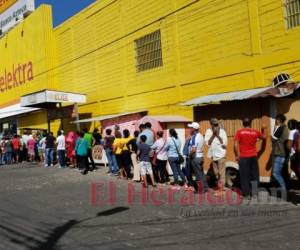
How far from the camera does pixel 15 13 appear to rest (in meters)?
35.4

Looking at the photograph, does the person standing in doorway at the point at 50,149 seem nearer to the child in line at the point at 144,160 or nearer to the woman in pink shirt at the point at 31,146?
the woman in pink shirt at the point at 31,146

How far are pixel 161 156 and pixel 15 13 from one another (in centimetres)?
2539

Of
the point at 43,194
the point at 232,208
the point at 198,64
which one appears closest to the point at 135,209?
the point at 232,208

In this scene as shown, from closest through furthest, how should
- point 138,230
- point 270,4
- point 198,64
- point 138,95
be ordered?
1. point 138,230
2. point 270,4
3. point 198,64
4. point 138,95

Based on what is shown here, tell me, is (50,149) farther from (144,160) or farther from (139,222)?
(139,222)

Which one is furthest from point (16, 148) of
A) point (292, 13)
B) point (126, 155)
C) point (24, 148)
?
point (292, 13)

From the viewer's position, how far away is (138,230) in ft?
26.3

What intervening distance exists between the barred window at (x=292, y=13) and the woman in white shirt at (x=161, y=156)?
4538mm

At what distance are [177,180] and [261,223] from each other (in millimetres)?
5032

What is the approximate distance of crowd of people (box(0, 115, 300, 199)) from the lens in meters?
10.4

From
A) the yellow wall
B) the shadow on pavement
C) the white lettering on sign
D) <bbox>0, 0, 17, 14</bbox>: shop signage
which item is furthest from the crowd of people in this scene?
<bbox>0, 0, 17, 14</bbox>: shop signage

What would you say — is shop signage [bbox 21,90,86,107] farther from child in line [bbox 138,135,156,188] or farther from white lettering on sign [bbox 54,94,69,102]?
child in line [bbox 138,135,156,188]

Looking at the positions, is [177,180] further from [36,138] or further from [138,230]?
[36,138]

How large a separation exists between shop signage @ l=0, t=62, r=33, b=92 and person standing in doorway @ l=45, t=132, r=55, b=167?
10.5 meters
